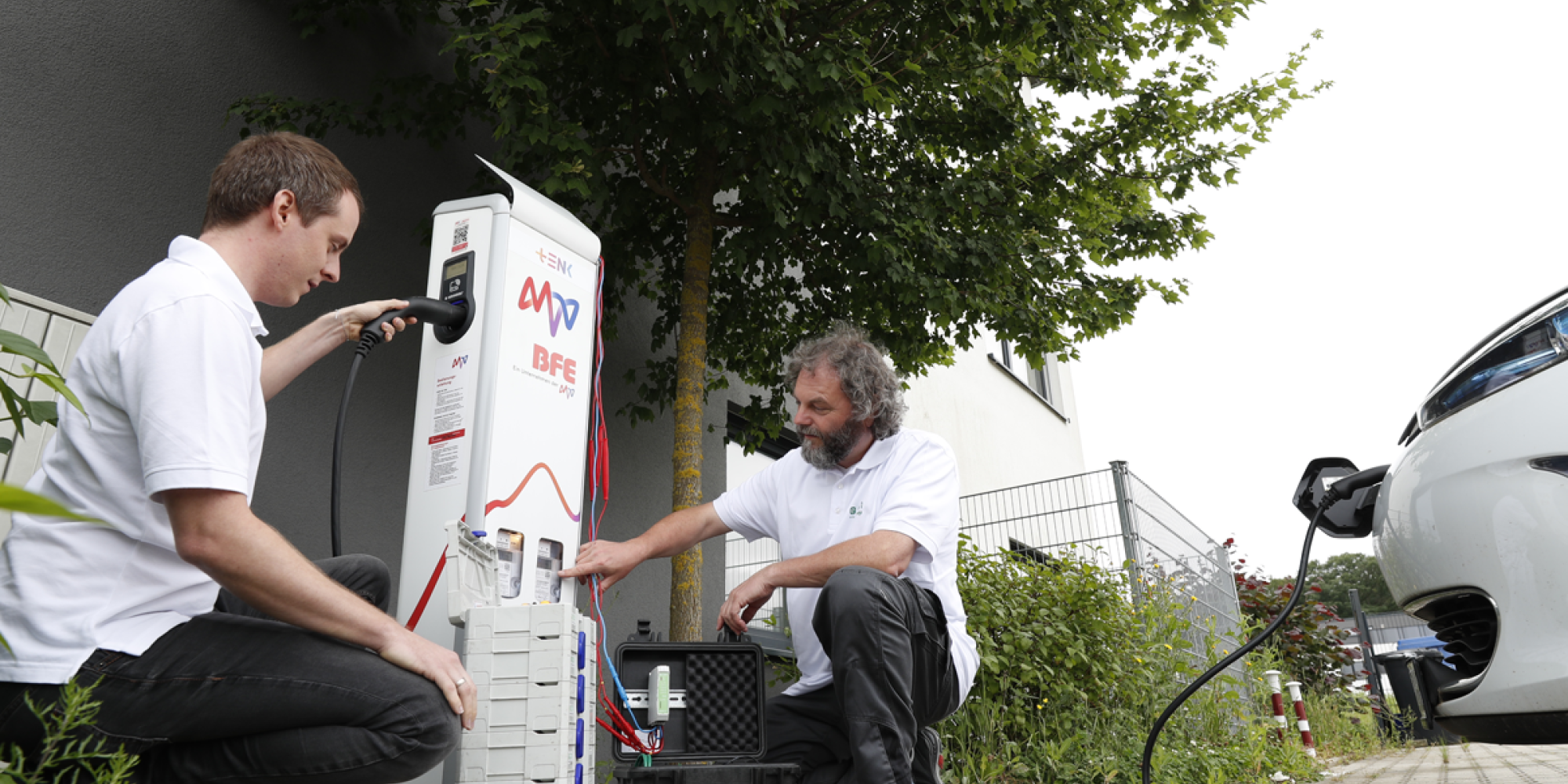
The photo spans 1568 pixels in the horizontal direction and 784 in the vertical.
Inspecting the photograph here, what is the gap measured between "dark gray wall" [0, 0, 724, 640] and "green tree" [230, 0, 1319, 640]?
167 millimetres

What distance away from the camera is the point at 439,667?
4.60 ft

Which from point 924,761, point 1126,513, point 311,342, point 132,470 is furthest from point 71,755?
point 1126,513

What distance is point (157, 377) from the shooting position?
4.11ft

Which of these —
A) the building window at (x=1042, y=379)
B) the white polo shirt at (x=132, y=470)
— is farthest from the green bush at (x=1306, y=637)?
the white polo shirt at (x=132, y=470)

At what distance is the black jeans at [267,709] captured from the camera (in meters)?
Answer: 1.25

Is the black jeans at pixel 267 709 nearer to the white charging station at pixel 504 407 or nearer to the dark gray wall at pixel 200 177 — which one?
the white charging station at pixel 504 407

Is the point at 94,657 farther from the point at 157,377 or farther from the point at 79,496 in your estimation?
the point at 157,377

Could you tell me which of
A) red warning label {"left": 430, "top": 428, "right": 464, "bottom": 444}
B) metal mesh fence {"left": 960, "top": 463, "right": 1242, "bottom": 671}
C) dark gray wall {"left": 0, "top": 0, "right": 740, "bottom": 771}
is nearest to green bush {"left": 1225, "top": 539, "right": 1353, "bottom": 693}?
metal mesh fence {"left": 960, "top": 463, "right": 1242, "bottom": 671}

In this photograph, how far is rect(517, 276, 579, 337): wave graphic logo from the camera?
231 centimetres

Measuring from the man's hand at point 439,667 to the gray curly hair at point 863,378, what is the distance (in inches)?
52.1

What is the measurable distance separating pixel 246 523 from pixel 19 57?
2.48m

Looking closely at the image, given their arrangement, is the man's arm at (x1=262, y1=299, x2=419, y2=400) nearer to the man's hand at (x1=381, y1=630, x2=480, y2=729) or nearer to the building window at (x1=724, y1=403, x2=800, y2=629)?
the man's hand at (x1=381, y1=630, x2=480, y2=729)

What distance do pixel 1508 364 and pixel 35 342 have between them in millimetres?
3375

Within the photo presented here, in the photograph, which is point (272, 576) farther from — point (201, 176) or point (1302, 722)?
point (1302, 722)
